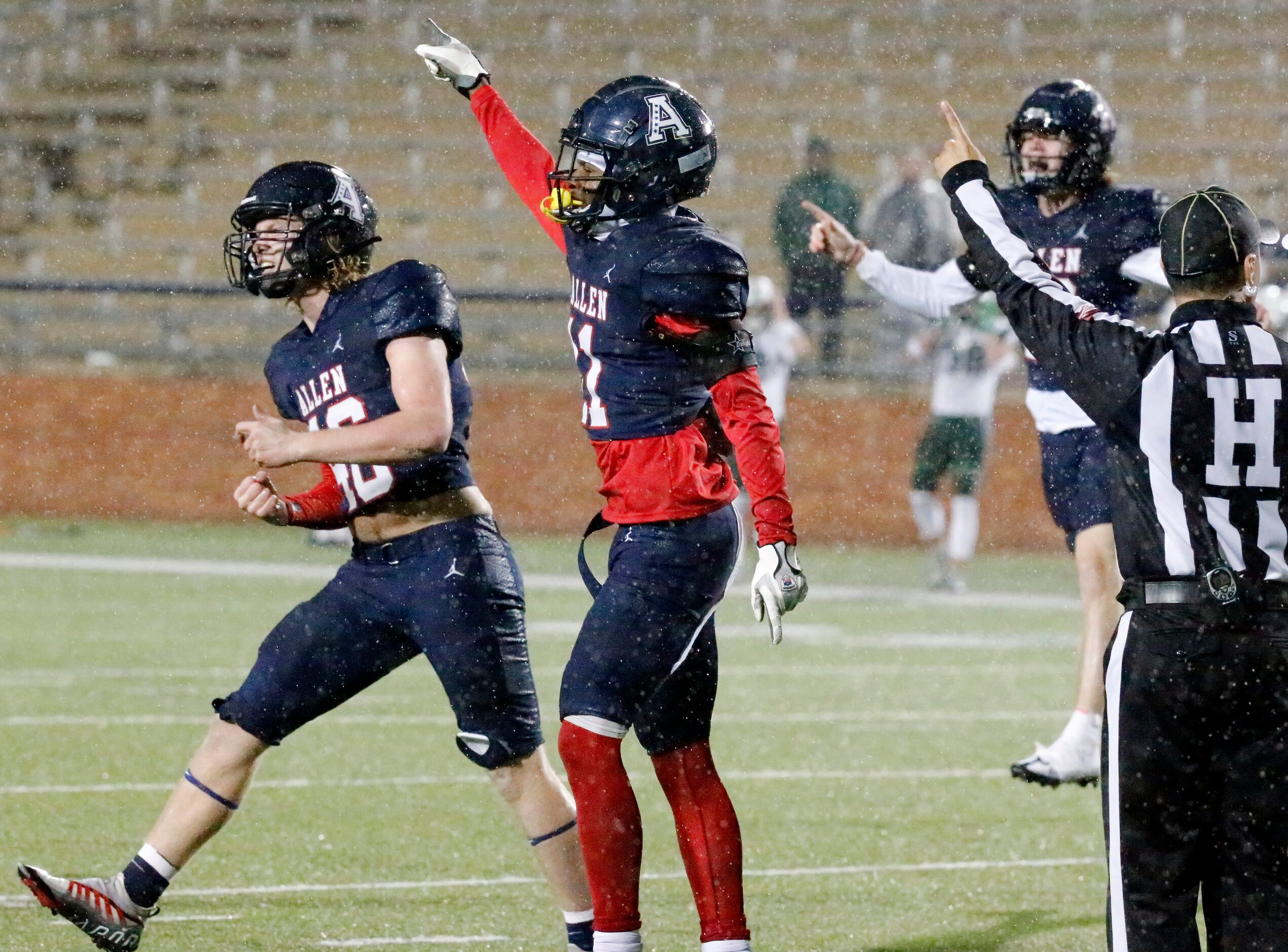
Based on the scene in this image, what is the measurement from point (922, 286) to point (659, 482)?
2.12m

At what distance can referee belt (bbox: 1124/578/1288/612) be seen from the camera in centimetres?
331

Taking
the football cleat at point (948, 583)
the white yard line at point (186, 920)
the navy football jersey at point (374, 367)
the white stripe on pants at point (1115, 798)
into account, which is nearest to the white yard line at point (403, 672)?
the football cleat at point (948, 583)

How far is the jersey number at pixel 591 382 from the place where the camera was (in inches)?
159

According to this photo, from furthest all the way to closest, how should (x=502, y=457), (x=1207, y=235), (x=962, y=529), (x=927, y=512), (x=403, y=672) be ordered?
(x=502, y=457) → (x=927, y=512) → (x=962, y=529) → (x=403, y=672) → (x=1207, y=235)

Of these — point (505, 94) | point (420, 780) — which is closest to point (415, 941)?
point (420, 780)

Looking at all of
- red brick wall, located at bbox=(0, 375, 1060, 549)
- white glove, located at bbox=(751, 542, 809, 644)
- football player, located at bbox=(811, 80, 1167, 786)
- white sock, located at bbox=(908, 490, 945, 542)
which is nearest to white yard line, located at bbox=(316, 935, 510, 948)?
white glove, located at bbox=(751, 542, 809, 644)

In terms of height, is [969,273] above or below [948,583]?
above

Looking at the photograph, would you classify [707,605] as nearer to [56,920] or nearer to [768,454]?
[768,454]

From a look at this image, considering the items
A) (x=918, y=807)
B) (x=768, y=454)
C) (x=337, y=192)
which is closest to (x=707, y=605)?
(x=768, y=454)

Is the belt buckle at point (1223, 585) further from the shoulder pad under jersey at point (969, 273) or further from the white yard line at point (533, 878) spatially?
the shoulder pad under jersey at point (969, 273)

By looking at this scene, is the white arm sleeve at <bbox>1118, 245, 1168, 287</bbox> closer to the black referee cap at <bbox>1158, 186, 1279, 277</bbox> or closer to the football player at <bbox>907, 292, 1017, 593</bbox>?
the black referee cap at <bbox>1158, 186, 1279, 277</bbox>

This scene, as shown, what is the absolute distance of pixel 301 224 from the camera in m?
4.20

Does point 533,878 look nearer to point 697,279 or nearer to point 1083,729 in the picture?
point 1083,729

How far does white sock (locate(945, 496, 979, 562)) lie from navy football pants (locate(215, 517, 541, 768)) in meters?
7.96
